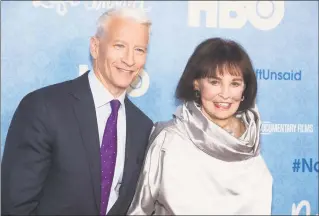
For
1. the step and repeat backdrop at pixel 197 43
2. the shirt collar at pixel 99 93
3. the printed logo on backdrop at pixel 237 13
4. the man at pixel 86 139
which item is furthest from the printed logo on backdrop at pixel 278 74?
the shirt collar at pixel 99 93

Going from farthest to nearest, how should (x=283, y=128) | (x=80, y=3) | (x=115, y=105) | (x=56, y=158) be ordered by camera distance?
(x=283, y=128) → (x=80, y=3) → (x=115, y=105) → (x=56, y=158)

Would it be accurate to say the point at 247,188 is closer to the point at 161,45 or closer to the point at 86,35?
the point at 161,45

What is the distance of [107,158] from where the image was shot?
1.53 meters

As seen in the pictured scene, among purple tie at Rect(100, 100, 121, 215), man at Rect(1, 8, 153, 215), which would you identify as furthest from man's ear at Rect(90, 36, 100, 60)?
purple tie at Rect(100, 100, 121, 215)

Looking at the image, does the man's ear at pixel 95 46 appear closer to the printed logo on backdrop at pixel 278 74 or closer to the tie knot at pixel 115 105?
the tie knot at pixel 115 105

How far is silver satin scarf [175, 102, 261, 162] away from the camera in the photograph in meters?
1.51

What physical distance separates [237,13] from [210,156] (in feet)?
2.68

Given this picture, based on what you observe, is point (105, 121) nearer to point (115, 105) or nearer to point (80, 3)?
point (115, 105)

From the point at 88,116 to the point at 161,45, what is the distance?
658 mm

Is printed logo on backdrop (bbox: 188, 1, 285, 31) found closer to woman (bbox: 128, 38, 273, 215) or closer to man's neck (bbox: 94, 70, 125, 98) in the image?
woman (bbox: 128, 38, 273, 215)

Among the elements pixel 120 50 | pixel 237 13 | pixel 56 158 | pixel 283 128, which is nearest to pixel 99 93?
pixel 120 50

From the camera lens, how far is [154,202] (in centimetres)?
155

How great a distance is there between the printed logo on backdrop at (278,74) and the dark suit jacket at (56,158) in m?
0.83

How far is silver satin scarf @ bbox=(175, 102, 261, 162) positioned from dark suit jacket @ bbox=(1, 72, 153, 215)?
232 mm
